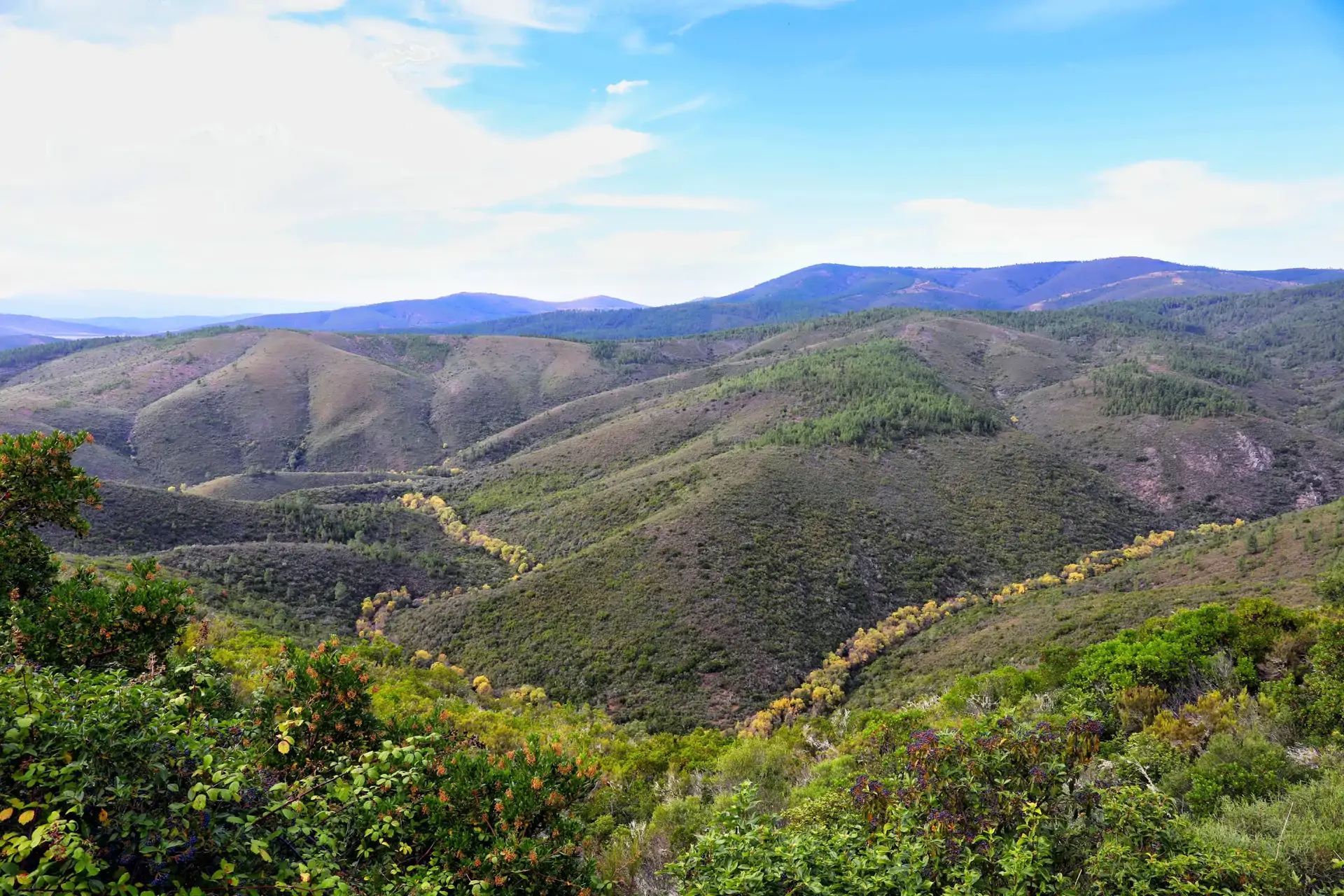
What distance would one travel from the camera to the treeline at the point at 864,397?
204ft

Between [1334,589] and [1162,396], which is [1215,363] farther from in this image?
[1334,589]

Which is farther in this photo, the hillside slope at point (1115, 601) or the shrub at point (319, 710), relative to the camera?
the hillside slope at point (1115, 601)

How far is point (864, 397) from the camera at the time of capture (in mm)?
74125

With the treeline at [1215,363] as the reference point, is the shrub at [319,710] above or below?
below

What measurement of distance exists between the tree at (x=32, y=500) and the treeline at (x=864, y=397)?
53.4 m

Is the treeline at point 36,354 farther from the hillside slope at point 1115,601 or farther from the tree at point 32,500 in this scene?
the hillside slope at point 1115,601

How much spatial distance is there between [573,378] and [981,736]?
127 meters

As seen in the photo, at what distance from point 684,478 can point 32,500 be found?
43765 mm

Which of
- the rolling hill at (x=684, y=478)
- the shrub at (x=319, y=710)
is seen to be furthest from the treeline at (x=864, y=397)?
the shrub at (x=319, y=710)

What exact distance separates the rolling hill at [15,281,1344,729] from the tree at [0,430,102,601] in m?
20.8

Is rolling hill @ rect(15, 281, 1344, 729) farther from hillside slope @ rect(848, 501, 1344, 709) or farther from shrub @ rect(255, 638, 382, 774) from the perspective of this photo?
shrub @ rect(255, 638, 382, 774)

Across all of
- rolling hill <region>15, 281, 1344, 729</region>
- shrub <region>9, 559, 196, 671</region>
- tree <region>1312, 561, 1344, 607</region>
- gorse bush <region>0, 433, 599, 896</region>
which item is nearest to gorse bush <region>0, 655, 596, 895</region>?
gorse bush <region>0, 433, 599, 896</region>

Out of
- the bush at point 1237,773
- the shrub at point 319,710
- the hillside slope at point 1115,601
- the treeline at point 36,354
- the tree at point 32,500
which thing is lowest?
the hillside slope at point 1115,601

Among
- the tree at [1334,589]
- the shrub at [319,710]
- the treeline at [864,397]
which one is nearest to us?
the shrub at [319,710]
